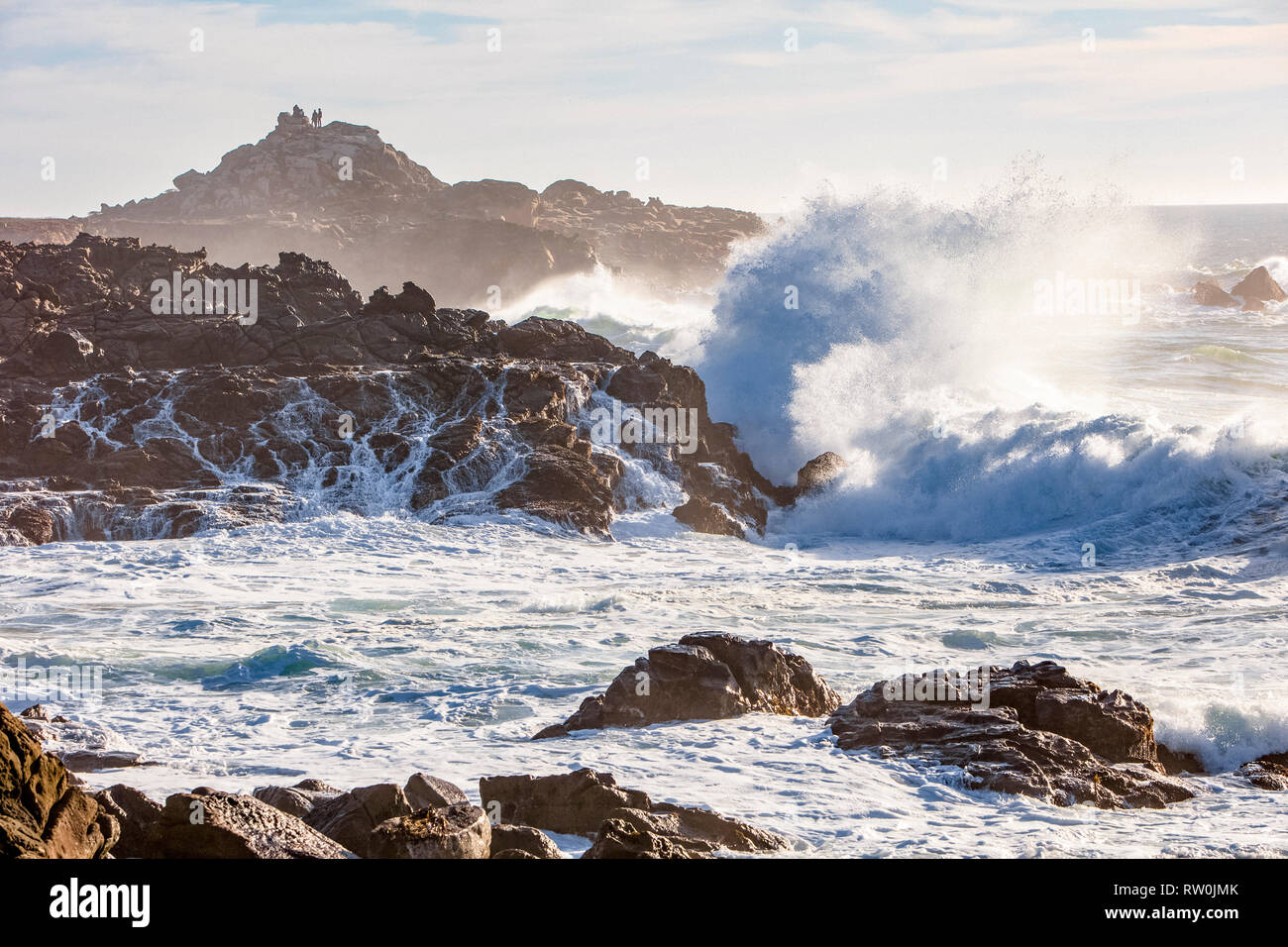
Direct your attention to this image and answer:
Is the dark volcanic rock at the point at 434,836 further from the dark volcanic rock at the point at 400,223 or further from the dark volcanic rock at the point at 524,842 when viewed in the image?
the dark volcanic rock at the point at 400,223

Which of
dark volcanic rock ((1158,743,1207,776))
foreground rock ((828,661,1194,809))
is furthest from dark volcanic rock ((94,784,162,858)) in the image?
dark volcanic rock ((1158,743,1207,776))

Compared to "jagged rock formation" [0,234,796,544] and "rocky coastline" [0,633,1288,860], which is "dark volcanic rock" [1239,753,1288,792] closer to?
"rocky coastline" [0,633,1288,860]

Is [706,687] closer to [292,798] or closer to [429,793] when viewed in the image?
[429,793]

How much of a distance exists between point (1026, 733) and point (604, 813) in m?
3.82

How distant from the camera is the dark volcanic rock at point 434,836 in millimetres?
6199

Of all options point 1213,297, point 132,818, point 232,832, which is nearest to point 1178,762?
point 232,832

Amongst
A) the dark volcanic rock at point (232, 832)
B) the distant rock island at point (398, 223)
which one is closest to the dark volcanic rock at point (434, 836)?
the dark volcanic rock at point (232, 832)

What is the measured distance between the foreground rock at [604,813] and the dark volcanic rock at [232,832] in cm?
159

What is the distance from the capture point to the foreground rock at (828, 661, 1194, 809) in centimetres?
925

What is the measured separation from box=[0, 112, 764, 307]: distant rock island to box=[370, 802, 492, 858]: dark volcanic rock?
55511 mm

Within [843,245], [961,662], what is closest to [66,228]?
[843,245]

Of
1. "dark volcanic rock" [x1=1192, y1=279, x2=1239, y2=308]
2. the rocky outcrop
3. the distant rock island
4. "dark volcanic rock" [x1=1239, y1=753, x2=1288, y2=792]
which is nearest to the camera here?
"dark volcanic rock" [x1=1239, y1=753, x2=1288, y2=792]

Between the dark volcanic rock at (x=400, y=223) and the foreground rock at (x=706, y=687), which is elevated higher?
the dark volcanic rock at (x=400, y=223)
